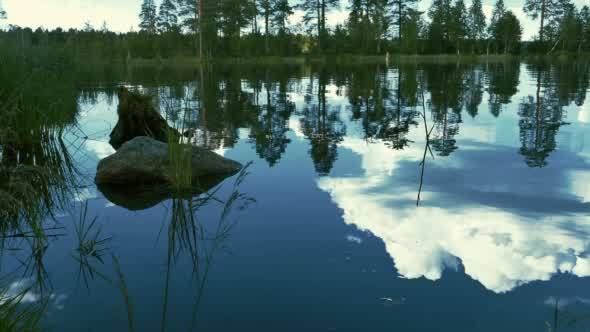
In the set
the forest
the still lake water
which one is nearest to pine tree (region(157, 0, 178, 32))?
the forest

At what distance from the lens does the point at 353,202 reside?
15.4ft

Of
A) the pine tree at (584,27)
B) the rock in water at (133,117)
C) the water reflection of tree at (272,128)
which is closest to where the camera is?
the water reflection of tree at (272,128)

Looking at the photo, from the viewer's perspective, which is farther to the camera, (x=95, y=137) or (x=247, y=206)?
(x=95, y=137)

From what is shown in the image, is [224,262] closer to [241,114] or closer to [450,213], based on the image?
[450,213]

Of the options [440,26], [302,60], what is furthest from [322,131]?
[440,26]

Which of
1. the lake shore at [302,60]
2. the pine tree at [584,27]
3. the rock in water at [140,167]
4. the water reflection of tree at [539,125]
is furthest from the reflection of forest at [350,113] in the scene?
the pine tree at [584,27]

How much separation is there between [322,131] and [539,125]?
381cm

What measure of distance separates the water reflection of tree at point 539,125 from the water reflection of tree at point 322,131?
8.21ft

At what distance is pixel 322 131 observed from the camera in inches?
348

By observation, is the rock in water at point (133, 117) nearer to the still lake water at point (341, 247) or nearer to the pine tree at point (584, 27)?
the still lake water at point (341, 247)

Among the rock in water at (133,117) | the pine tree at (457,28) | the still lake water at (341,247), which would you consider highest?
the pine tree at (457,28)

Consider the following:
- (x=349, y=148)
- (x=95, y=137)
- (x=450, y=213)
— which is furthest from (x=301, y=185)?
(x=95, y=137)

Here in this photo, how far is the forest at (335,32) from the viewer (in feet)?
155

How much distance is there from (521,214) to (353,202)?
1426 millimetres
